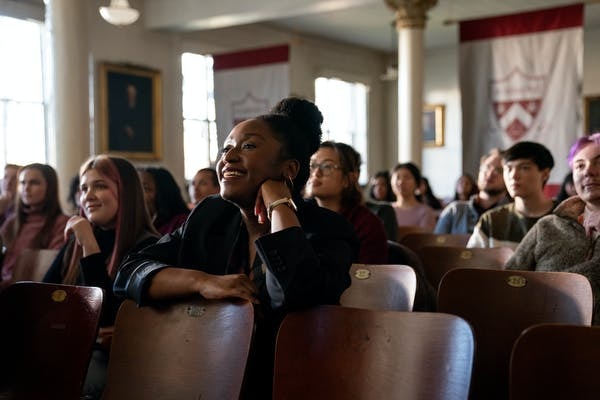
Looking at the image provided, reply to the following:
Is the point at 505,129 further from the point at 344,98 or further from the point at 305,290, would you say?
the point at 344,98

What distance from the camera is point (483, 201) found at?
214 inches

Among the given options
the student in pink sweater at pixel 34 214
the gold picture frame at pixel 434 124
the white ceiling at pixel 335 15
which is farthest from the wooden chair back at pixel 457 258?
the gold picture frame at pixel 434 124

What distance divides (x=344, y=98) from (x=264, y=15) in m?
6.27

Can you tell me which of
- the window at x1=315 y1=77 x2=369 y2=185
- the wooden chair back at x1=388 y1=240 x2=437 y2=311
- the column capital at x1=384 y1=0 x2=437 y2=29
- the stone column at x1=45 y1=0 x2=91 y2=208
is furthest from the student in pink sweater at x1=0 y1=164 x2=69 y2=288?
the window at x1=315 y1=77 x2=369 y2=185

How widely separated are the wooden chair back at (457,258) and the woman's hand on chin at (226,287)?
1739mm

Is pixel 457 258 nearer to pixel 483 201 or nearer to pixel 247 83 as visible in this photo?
pixel 483 201

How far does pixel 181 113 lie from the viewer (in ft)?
40.3

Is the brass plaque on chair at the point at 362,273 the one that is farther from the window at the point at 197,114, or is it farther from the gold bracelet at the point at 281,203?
the window at the point at 197,114

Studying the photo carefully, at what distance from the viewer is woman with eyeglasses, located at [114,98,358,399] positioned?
190cm

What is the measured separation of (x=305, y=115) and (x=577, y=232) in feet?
4.35

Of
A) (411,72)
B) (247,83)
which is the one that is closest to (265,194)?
(411,72)

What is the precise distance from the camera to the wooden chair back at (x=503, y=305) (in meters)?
2.31

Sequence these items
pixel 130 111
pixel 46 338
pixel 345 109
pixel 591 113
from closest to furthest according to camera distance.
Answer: pixel 46 338 → pixel 130 111 → pixel 591 113 → pixel 345 109

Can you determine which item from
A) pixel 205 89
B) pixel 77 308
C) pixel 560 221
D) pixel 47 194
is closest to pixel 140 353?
pixel 77 308
